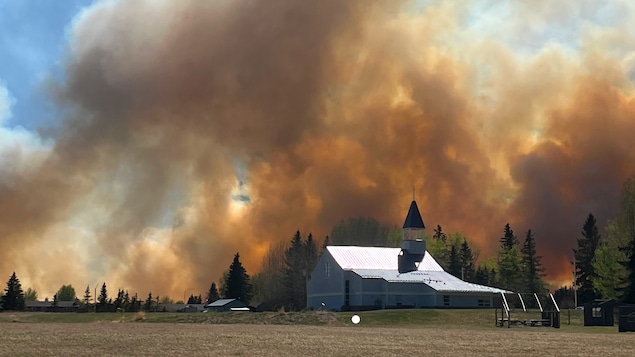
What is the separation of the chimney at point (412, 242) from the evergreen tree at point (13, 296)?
6826 centimetres

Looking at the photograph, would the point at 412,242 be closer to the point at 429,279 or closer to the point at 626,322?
the point at 429,279

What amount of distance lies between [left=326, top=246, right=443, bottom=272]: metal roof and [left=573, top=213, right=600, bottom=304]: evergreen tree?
27.4 m

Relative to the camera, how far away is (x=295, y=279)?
150250 millimetres

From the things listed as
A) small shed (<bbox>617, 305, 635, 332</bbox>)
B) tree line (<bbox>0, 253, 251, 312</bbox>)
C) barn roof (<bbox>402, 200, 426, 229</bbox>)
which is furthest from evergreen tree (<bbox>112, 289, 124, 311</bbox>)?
small shed (<bbox>617, 305, 635, 332</bbox>)

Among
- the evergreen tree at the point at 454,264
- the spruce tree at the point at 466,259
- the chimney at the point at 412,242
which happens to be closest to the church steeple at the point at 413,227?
the chimney at the point at 412,242

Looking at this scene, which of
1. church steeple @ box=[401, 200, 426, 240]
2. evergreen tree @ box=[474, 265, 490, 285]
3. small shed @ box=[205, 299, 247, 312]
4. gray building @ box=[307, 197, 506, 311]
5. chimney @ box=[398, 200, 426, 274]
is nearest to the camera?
gray building @ box=[307, 197, 506, 311]

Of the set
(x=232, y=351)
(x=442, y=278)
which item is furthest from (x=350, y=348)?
(x=442, y=278)

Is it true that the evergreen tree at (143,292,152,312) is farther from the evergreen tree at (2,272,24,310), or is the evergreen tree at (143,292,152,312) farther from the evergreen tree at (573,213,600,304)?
the evergreen tree at (573,213,600,304)

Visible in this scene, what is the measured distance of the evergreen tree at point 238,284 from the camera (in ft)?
493

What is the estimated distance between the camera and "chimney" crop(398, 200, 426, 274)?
4695 inches

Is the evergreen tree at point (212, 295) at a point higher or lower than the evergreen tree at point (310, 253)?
lower

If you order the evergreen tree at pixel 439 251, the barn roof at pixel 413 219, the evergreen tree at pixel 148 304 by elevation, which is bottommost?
the evergreen tree at pixel 148 304

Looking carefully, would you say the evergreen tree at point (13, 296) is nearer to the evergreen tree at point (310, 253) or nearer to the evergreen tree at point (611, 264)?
the evergreen tree at point (310, 253)

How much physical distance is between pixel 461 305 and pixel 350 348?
259 feet
